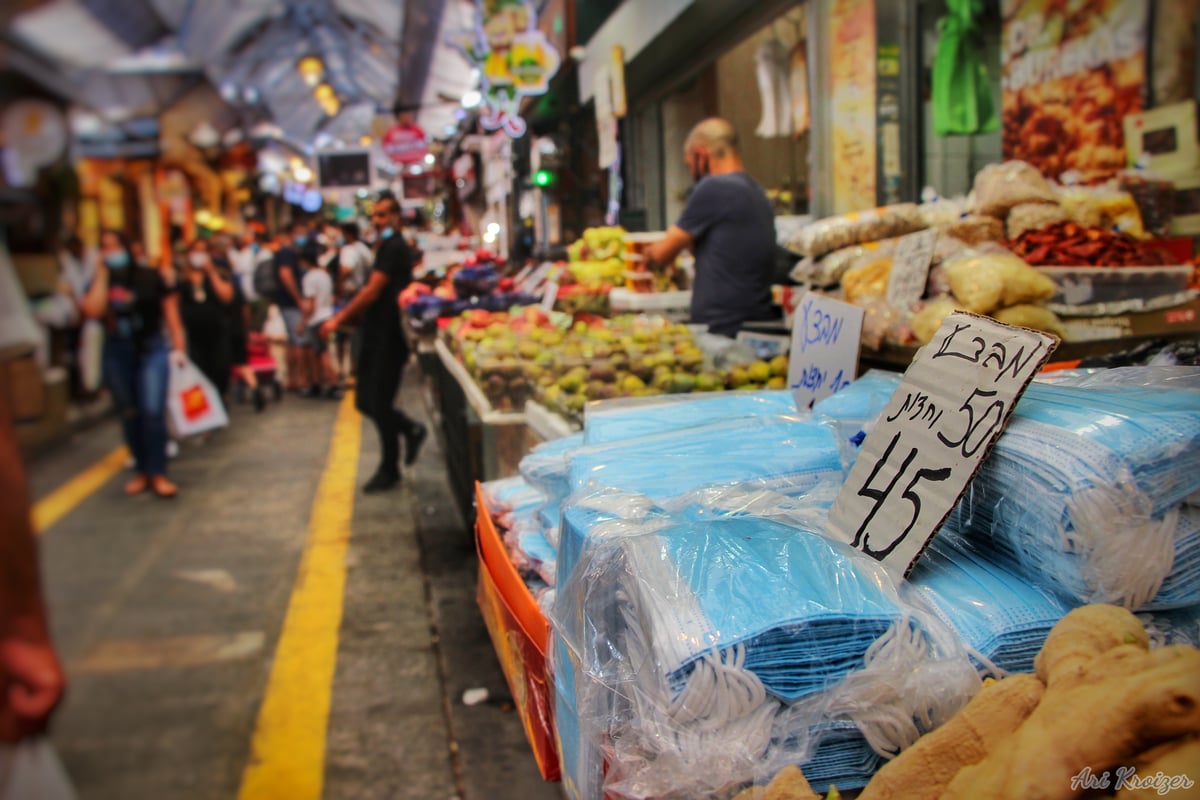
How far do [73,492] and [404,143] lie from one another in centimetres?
1779

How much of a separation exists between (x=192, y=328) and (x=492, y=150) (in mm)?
16840

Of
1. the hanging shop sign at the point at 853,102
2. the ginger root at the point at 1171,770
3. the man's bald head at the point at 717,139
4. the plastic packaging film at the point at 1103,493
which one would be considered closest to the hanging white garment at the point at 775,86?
the hanging shop sign at the point at 853,102

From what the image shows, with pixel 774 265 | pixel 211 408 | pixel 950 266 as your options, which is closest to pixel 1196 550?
pixel 211 408

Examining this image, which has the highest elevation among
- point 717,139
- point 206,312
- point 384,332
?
point 717,139

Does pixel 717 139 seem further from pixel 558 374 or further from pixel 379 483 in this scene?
pixel 379 483

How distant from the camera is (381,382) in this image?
633 centimetres

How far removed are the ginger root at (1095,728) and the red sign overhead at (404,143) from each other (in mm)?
17571

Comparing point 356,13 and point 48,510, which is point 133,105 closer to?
point 48,510

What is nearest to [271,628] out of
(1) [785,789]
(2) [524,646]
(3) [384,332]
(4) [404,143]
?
(3) [384,332]

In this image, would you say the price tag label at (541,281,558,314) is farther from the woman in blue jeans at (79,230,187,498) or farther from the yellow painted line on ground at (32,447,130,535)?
the yellow painted line on ground at (32,447,130,535)

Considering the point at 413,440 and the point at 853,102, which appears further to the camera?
the point at 413,440

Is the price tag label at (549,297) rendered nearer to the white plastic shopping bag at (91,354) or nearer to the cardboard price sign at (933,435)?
the cardboard price sign at (933,435)

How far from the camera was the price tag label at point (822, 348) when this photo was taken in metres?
2.37

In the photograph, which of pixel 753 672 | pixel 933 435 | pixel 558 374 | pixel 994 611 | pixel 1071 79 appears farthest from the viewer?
pixel 1071 79
